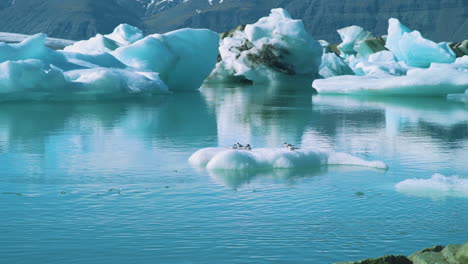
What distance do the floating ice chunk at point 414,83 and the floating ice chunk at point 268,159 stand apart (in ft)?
45.2

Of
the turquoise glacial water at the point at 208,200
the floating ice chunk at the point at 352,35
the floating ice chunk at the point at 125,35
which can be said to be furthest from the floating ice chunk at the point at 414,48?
the turquoise glacial water at the point at 208,200

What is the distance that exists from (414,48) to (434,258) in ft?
93.8

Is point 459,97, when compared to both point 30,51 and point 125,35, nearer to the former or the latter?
point 30,51

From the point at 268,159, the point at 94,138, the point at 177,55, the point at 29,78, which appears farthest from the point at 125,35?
the point at 268,159

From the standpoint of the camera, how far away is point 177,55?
80.1 ft

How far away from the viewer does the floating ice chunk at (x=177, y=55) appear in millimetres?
23422

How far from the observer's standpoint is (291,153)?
302 inches

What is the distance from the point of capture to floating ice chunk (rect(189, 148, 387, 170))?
7353 millimetres

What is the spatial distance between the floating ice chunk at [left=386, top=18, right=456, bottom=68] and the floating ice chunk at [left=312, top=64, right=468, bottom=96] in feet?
28.1

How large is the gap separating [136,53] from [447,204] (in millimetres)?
18623

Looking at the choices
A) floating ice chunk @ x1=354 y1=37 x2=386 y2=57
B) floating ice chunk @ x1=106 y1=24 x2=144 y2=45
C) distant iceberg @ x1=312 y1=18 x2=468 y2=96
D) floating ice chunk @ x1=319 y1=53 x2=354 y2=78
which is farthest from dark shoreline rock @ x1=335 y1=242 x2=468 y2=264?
floating ice chunk @ x1=354 y1=37 x2=386 y2=57

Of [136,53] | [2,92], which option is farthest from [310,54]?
[2,92]

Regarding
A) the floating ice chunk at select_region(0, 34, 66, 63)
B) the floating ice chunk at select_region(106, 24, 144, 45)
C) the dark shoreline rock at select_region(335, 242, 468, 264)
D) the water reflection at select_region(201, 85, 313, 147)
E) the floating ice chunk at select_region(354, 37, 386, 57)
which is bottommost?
the dark shoreline rock at select_region(335, 242, 468, 264)

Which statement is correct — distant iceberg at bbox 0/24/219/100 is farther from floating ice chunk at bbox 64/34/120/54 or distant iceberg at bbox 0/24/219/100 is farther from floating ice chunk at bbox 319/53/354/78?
floating ice chunk at bbox 319/53/354/78
